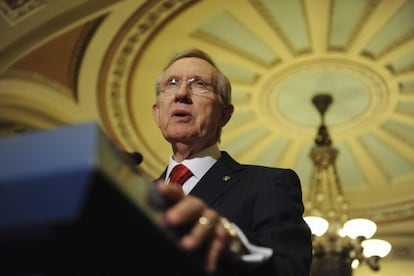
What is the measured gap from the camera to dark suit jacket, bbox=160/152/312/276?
113 centimetres

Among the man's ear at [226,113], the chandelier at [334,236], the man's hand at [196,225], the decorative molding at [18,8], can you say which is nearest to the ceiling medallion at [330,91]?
the chandelier at [334,236]

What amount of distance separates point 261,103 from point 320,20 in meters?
1.27

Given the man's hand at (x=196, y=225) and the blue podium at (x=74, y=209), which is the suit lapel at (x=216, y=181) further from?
the blue podium at (x=74, y=209)

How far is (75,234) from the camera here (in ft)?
1.93

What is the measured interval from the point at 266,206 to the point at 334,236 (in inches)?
163

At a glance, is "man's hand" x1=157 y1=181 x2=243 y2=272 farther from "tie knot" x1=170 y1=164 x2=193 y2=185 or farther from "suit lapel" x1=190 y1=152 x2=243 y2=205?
"tie knot" x1=170 y1=164 x2=193 y2=185

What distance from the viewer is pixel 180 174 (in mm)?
1556

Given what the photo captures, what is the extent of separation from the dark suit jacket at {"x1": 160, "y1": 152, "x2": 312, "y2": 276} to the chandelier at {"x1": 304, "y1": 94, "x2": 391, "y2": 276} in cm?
371

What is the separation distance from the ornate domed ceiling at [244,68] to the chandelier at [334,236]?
15.0 inches

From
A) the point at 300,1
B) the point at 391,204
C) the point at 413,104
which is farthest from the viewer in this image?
the point at 391,204

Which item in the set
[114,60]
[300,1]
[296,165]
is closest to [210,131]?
[300,1]

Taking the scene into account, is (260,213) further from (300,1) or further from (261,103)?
(261,103)

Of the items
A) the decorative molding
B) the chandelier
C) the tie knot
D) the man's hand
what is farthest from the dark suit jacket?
the chandelier

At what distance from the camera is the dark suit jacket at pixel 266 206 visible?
1129mm
